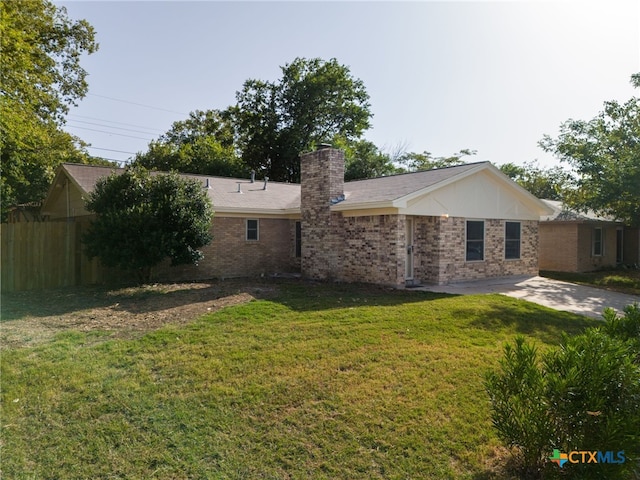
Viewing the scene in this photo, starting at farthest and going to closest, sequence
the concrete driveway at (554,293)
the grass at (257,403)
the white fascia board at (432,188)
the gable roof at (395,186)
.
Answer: the gable roof at (395,186)
the white fascia board at (432,188)
the concrete driveway at (554,293)
the grass at (257,403)

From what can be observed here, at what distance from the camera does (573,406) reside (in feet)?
10.7

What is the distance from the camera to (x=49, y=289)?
11992 millimetres

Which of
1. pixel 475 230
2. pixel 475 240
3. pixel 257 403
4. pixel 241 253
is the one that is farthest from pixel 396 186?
pixel 257 403

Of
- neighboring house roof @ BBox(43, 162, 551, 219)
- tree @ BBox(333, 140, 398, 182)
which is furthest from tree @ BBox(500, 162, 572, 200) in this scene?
tree @ BBox(333, 140, 398, 182)

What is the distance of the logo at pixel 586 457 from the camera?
124 inches

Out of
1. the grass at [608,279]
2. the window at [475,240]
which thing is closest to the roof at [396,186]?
the window at [475,240]

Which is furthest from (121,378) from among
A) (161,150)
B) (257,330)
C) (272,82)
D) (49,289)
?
(272,82)

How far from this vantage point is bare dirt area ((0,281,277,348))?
7.27 metres

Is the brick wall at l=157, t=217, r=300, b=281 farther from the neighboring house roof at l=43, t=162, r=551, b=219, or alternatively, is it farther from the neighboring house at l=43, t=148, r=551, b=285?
the neighboring house roof at l=43, t=162, r=551, b=219

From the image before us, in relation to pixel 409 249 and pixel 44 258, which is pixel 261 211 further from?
pixel 44 258

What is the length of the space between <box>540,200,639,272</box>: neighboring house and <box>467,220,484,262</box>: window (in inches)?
262

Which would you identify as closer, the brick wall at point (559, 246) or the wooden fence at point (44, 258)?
the wooden fence at point (44, 258)

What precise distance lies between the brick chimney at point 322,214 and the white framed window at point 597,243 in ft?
47.6

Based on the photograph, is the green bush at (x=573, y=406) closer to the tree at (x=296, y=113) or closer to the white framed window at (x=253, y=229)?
the white framed window at (x=253, y=229)
